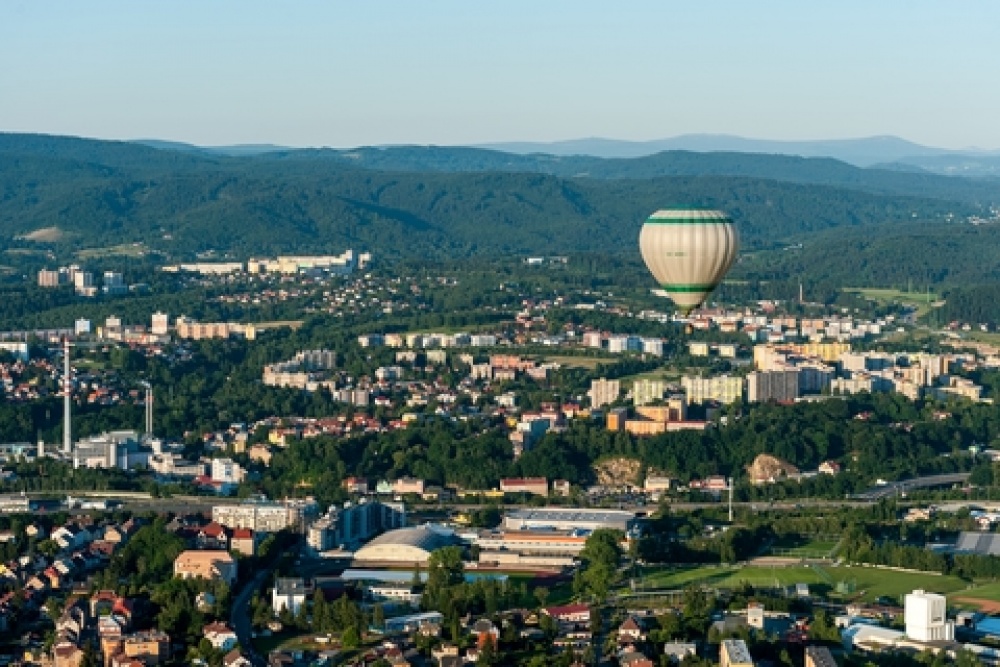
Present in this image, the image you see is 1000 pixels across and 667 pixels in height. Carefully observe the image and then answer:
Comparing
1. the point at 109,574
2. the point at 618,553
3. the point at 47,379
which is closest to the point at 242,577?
the point at 109,574

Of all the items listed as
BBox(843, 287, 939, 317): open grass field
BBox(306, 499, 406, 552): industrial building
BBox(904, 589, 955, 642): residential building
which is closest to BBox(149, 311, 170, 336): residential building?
BBox(843, 287, 939, 317): open grass field

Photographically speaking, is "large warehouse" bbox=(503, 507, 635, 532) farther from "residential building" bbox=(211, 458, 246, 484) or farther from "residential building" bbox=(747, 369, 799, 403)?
"residential building" bbox=(747, 369, 799, 403)

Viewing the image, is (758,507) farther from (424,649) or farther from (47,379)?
(47,379)

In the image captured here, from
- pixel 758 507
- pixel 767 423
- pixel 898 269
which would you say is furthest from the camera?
pixel 898 269

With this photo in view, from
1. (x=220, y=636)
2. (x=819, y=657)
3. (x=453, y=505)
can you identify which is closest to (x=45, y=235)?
(x=453, y=505)

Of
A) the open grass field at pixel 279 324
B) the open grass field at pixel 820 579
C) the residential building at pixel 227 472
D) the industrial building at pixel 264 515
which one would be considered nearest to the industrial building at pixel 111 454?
the residential building at pixel 227 472

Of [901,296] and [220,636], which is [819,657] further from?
[901,296]
